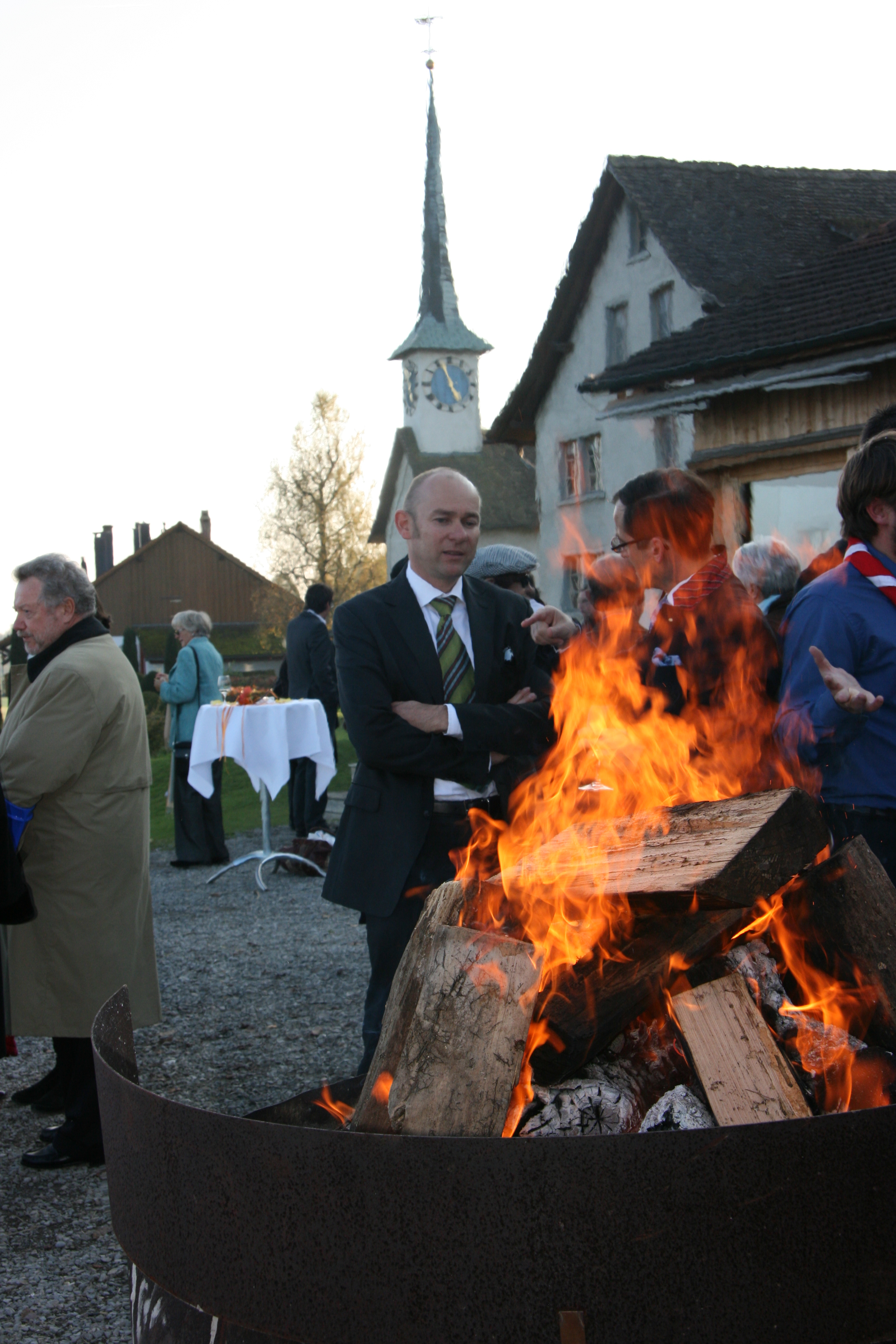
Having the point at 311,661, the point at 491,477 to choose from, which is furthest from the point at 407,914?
the point at 491,477

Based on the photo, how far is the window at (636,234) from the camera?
20172 millimetres

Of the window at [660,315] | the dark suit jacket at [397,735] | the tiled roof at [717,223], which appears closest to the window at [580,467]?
the tiled roof at [717,223]

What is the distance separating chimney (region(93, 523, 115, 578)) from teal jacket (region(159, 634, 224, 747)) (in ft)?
184

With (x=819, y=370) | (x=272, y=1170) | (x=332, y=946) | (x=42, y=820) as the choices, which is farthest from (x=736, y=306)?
(x=272, y=1170)

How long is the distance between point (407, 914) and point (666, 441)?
17.2 meters

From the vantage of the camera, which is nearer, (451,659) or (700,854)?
(700,854)

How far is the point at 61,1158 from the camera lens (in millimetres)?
3650

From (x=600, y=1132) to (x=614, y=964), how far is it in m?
0.29

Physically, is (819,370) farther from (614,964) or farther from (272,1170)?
(272,1170)

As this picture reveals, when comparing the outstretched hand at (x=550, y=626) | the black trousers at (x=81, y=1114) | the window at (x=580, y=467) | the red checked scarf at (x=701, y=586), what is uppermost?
the window at (x=580, y=467)

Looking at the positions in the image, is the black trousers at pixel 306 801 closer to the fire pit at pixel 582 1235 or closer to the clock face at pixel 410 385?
the fire pit at pixel 582 1235

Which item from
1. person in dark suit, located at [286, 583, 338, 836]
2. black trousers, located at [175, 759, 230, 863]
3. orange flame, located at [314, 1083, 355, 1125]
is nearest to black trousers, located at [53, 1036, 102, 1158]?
orange flame, located at [314, 1083, 355, 1125]

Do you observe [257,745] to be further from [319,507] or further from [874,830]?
[319,507]

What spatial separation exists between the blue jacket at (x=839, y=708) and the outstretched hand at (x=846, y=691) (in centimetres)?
9
